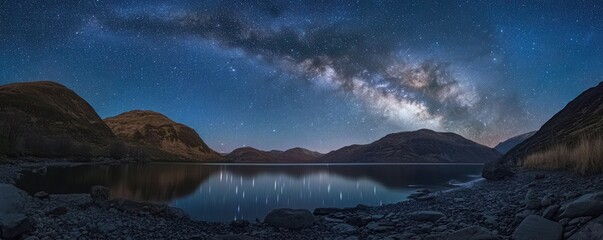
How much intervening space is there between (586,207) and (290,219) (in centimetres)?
1175

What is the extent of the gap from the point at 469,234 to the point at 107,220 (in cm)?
1564

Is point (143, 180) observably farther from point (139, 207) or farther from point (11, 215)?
point (11, 215)

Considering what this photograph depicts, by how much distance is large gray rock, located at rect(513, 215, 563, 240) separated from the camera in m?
8.14

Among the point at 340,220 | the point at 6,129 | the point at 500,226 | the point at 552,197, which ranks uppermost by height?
the point at 6,129

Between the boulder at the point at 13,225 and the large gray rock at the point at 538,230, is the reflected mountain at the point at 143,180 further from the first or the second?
the large gray rock at the point at 538,230

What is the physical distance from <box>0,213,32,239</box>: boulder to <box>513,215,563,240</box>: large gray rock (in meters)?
15.5

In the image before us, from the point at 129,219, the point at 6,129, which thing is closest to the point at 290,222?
the point at 129,219

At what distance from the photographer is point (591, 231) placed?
23.6 feet

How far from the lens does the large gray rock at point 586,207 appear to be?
809 centimetres

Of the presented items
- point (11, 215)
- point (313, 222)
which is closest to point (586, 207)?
point (313, 222)

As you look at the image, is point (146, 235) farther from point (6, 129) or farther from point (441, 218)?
point (6, 129)

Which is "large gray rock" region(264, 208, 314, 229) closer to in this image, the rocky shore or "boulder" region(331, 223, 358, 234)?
the rocky shore

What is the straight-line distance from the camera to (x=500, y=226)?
10.7 metres

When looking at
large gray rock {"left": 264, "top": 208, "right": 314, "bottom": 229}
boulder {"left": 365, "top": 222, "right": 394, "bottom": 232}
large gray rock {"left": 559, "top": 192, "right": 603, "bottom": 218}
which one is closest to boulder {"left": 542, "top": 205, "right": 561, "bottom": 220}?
large gray rock {"left": 559, "top": 192, "right": 603, "bottom": 218}
